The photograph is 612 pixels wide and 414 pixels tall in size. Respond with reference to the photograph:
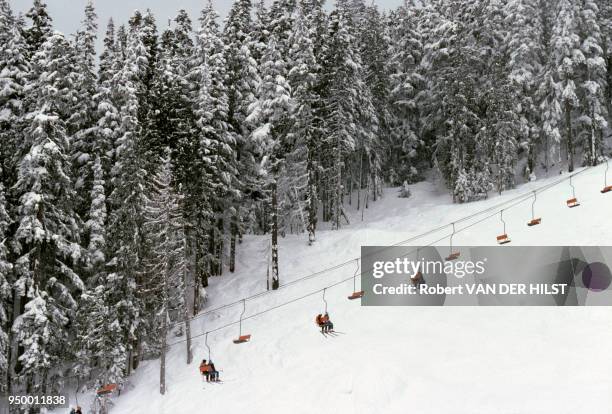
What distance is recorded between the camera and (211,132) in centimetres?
3497

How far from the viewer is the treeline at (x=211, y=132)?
1137 inches

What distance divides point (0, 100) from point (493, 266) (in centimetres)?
2977

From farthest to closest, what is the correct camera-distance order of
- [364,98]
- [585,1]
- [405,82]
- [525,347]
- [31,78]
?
[405,82]
[364,98]
[585,1]
[31,78]
[525,347]

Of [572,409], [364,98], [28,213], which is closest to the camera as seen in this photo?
[572,409]

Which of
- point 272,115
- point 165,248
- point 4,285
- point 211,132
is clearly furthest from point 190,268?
point 272,115

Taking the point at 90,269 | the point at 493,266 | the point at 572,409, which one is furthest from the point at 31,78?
the point at 572,409

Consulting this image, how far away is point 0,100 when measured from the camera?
30.8 metres

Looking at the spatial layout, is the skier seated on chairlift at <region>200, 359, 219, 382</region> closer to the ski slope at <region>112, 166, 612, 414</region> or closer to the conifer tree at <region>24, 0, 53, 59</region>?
the ski slope at <region>112, 166, 612, 414</region>

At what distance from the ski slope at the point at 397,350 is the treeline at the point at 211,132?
240 centimetres

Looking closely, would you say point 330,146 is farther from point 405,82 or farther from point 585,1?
point 585,1

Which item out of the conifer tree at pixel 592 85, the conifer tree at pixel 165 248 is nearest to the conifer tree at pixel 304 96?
the conifer tree at pixel 165 248

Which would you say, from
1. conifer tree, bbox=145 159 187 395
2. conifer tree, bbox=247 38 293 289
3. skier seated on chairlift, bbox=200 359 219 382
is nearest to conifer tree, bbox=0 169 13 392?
conifer tree, bbox=145 159 187 395

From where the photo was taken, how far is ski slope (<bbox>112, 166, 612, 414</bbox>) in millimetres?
20109

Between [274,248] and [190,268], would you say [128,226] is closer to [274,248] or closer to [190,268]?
[190,268]
